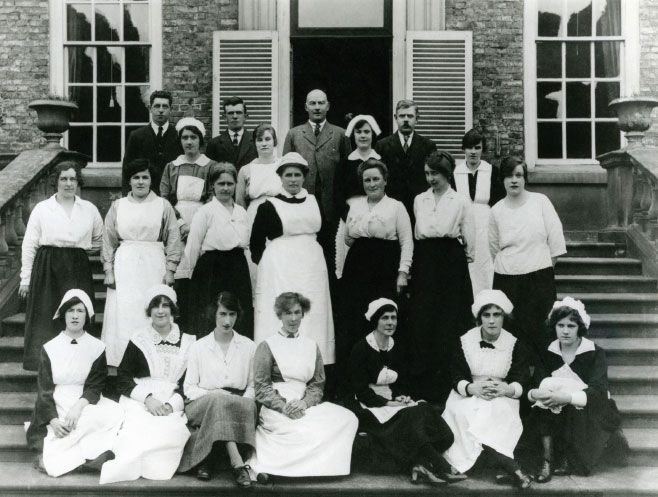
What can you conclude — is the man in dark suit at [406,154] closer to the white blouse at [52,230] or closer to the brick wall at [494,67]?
the white blouse at [52,230]

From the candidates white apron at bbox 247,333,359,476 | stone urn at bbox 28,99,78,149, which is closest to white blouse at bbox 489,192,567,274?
white apron at bbox 247,333,359,476

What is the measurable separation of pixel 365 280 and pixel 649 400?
204 cm

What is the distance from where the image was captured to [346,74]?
29.6 feet

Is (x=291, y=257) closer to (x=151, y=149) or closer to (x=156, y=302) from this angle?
(x=156, y=302)

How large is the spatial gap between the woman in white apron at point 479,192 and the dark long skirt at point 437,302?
0.70 metres

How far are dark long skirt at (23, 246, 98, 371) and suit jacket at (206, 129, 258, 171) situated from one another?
4.99 ft

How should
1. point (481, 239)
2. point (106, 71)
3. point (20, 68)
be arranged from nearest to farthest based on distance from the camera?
point (481, 239) → point (20, 68) → point (106, 71)

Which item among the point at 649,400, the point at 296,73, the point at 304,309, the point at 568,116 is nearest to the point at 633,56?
the point at 568,116

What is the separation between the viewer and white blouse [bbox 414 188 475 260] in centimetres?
549

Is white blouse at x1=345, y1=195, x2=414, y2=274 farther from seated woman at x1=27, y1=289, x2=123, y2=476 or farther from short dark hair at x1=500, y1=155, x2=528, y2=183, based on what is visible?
seated woman at x1=27, y1=289, x2=123, y2=476

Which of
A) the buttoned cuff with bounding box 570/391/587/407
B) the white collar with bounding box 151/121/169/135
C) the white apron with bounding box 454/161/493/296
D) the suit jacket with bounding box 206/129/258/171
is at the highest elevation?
the white collar with bounding box 151/121/169/135

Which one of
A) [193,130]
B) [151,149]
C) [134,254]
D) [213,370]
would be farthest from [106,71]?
[213,370]

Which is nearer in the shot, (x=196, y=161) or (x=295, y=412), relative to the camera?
(x=295, y=412)

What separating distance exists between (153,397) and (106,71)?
4912 mm
